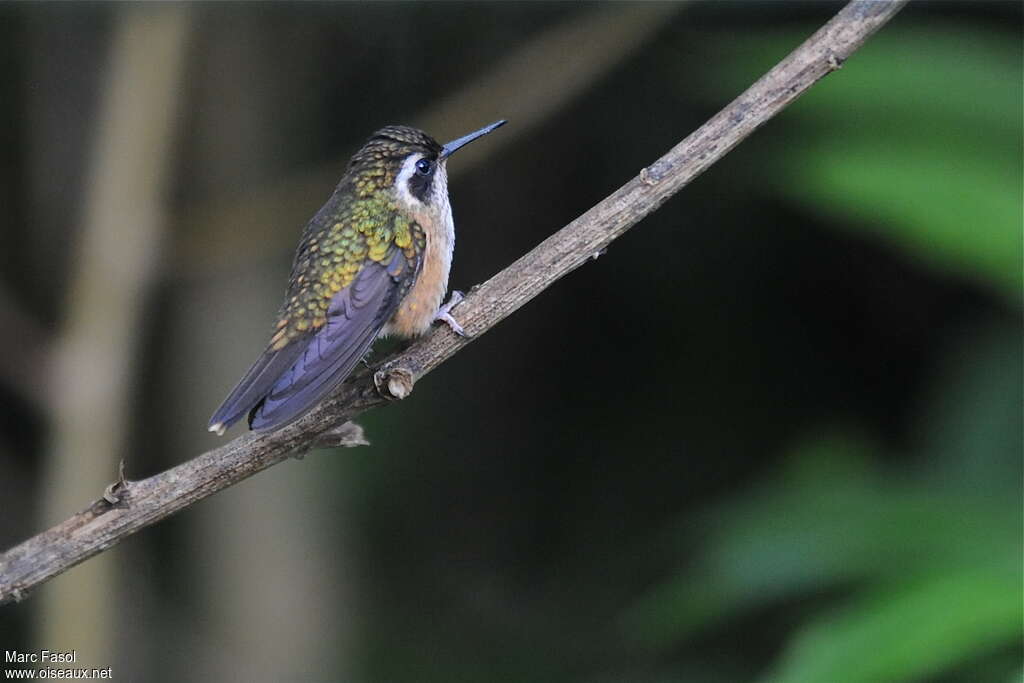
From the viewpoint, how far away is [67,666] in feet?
15.8

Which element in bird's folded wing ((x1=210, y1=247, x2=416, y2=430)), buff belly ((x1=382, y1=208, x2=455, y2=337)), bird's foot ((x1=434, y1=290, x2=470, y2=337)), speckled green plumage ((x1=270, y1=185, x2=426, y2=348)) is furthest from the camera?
speckled green plumage ((x1=270, y1=185, x2=426, y2=348))

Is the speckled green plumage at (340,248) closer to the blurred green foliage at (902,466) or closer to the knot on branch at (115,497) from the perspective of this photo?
the knot on branch at (115,497)

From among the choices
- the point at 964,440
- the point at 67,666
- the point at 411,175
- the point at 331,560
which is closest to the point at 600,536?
the point at 331,560

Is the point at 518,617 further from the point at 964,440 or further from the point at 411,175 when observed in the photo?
the point at 411,175

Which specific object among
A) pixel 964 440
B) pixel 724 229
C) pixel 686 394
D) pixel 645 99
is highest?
pixel 645 99

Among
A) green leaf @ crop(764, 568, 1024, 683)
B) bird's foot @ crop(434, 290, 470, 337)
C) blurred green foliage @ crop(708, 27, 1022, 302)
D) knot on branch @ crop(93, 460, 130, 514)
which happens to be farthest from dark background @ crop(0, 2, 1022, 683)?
knot on branch @ crop(93, 460, 130, 514)

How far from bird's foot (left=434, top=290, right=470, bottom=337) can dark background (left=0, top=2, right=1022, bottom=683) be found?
59.9 inches

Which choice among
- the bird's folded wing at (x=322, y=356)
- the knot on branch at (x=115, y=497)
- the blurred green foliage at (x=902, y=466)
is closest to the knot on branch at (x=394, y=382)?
the bird's folded wing at (x=322, y=356)

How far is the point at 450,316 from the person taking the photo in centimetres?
287

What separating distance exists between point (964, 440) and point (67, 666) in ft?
12.9

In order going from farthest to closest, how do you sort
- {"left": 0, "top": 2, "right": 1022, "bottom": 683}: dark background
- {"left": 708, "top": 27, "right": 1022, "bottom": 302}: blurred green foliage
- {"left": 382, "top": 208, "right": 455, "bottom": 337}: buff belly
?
{"left": 0, "top": 2, "right": 1022, "bottom": 683}: dark background
{"left": 708, "top": 27, "right": 1022, "bottom": 302}: blurred green foliage
{"left": 382, "top": 208, "right": 455, "bottom": 337}: buff belly

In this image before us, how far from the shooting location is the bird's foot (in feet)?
9.18

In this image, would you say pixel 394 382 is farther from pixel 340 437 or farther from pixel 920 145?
pixel 920 145

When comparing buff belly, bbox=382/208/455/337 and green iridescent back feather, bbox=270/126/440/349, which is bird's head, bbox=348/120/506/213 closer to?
green iridescent back feather, bbox=270/126/440/349
